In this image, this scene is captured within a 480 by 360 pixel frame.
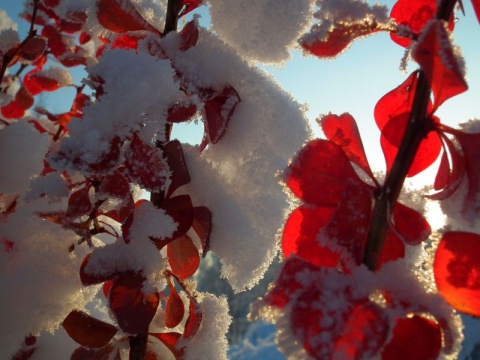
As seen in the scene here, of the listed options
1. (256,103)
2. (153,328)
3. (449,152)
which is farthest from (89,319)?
(449,152)

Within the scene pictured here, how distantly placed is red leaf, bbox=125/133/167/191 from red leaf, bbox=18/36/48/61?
58cm

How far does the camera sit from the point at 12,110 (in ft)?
3.49

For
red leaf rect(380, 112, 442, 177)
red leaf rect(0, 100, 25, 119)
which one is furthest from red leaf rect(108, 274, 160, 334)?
red leaf rect(0, 100, 25, 119)

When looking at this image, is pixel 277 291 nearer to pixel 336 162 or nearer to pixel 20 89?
pixel 336 162

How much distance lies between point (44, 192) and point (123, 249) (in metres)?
0.12

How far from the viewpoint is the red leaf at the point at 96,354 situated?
1.92 ft

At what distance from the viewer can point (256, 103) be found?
55cm

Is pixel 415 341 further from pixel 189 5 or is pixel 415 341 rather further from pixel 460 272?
pixel 189 5

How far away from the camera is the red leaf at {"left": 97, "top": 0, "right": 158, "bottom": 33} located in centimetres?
53

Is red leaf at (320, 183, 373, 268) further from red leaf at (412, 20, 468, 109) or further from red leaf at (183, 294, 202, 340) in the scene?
red leaf at (183, 294, 202, 340)

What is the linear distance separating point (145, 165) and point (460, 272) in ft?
0.92

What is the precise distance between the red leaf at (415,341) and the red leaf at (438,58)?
0.53 feet

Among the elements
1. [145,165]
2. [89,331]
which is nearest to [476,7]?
[145,165]

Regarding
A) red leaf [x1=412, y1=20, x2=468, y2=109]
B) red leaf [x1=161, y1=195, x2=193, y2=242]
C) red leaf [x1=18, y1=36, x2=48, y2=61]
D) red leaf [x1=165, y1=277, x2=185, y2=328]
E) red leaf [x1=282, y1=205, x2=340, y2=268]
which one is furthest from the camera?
red leaf [x1=18, y1=36, x2=48, y2=61]
